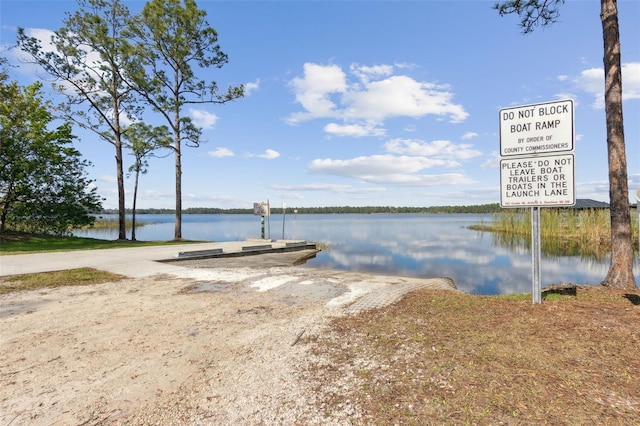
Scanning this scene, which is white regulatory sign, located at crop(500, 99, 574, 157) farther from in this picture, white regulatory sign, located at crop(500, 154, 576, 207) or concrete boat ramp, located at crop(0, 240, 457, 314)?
concrete boat ramp, located at crop(0, 240, 457, 314)

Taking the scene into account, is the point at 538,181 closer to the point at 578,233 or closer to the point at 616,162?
the point at 616,162

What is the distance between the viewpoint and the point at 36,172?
782 inches

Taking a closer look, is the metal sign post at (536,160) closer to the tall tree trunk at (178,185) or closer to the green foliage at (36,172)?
the tall tree trunk at (178,185)

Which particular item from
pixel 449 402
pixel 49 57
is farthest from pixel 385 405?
pixel 49 57

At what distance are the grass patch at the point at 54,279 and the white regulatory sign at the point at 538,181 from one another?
30.1ft

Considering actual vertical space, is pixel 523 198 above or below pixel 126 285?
above

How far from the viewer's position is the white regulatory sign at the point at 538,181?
507cm

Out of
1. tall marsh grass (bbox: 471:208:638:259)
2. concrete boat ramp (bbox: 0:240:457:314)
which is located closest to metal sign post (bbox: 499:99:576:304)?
concrete boat ramp (bbox: 0:240:457:314)

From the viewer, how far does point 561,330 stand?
404 cm

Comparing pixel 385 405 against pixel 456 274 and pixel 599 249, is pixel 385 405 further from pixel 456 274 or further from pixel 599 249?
pixel 599 249

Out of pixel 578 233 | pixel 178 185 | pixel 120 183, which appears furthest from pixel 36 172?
pixel 578 233

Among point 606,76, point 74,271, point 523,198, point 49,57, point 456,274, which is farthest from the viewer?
point 49,57

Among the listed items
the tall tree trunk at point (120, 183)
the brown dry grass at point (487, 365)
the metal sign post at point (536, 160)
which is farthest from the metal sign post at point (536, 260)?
the tall tree trunk at point (120, 183)

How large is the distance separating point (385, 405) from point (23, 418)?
2944 millimetres
